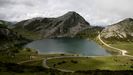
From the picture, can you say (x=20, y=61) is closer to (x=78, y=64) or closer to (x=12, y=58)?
(x=12, y=58)

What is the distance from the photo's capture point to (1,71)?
9219 cm

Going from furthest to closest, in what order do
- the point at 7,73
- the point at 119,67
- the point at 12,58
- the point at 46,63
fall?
the point at 12,58 → the point at 46,63 → the point at 119,67 → the point at 7,73

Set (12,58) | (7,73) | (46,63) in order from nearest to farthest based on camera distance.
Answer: (7,73)
(46,63)
(12,58)

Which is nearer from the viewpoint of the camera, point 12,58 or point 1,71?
point 1,71

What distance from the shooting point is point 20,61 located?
6481 inches

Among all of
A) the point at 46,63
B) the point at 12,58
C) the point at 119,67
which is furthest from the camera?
the point at 12,58

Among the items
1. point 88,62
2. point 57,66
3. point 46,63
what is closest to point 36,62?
point 46,63

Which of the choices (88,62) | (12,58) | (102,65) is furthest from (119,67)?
(12,58)

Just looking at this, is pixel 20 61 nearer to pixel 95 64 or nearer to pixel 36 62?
pixel 36 62

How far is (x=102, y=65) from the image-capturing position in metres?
155

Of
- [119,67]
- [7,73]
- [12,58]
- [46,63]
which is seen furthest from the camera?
[12,58]

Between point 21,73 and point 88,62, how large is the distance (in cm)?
7823

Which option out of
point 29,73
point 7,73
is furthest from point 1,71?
point 29,73

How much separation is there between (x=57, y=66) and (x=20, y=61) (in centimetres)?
3112
